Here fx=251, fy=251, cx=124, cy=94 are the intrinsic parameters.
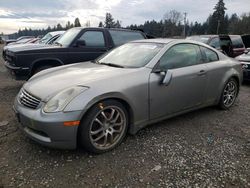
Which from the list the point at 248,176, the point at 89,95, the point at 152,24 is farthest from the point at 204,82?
the point at 152,24

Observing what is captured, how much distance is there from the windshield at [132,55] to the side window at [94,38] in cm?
230

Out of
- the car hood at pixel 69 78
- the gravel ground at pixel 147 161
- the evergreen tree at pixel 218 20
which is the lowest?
the gravel ground at pixel 147 161

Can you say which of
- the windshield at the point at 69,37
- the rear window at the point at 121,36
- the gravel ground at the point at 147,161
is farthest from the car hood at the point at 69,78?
the rear window at the point at 121,36

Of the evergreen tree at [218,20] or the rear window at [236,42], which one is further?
the evergreen tree at [218,20]

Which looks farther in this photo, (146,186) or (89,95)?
(89,95)

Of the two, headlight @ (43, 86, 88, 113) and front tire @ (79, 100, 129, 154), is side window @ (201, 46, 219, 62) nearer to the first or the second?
front tire @ (79, 100, 129, 154)

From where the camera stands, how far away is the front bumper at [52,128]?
2902mm

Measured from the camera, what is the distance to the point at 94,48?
22.4 ft

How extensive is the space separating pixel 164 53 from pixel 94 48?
10.7 ft

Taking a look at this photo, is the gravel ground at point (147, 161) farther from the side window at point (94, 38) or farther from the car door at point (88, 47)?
the side window at point (94, 38)

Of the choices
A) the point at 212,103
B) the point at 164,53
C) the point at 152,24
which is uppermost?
the point at 152,24

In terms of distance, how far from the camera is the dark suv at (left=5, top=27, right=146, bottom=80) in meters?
6.01

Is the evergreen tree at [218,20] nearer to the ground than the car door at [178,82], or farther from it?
farther from it

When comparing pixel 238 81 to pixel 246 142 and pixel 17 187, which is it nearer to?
pixel 246 142
